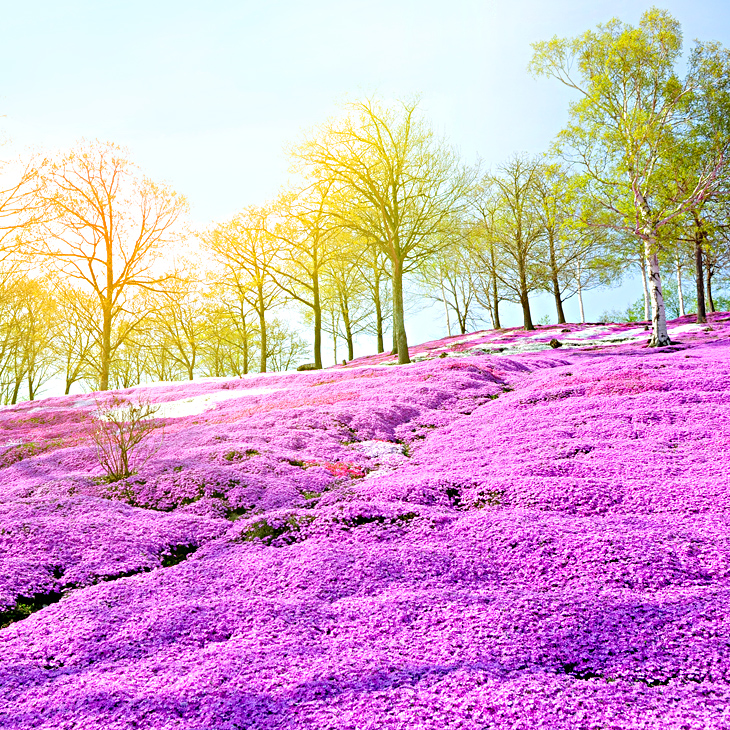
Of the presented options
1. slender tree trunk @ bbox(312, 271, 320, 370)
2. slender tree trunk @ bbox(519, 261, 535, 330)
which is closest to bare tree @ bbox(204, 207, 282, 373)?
slender tree trunk @ bbox(312, 271, 320, 370)

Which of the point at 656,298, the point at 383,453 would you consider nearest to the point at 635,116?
the point at 656,298

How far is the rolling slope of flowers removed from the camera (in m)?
2.21

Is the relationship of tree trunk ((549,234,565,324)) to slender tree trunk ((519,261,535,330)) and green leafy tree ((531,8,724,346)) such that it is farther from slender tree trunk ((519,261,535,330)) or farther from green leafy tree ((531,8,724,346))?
green leafy tree ((531,8,724,346))

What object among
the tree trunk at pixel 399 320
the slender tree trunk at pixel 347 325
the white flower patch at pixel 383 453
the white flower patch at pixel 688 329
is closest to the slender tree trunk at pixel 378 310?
the slender tree trunk at pixel 347 325

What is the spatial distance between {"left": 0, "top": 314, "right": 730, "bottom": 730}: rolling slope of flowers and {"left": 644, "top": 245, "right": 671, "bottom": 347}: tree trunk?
1066 cm

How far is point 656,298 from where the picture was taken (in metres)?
16.8

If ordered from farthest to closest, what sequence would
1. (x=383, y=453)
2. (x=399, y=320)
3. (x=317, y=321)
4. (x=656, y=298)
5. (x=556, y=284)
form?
(x=556, y=284) < (x=317, y=321) < (x=399, y=320) < (x=656, y=298) < (x=383, y=453)

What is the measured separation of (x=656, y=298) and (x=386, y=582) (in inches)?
A: 669

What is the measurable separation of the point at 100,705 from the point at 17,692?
51 cm

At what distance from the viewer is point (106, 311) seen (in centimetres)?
2481

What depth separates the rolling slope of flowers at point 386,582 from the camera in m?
2.21

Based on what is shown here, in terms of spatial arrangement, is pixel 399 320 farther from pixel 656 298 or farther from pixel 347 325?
pixel 347 325

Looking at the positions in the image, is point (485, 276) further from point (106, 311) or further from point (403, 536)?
point (403, 536)

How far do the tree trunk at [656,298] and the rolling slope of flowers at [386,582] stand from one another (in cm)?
1066
